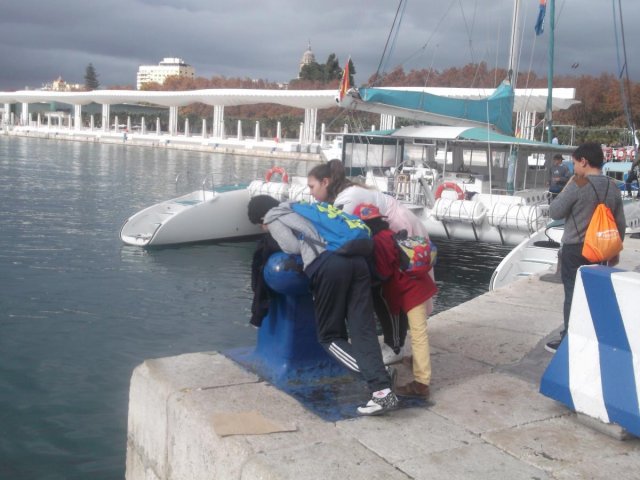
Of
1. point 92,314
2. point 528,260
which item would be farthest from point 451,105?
point 92,314

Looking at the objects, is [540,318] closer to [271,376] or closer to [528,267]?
[271,376]

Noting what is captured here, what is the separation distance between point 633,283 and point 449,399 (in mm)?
1358

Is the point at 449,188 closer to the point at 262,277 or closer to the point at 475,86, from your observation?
the point at 262,277

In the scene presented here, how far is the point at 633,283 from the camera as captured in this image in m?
3.91

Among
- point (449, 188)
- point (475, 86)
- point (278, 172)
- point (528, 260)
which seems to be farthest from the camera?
point (475, 86)

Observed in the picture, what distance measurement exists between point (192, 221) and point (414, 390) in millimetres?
12551

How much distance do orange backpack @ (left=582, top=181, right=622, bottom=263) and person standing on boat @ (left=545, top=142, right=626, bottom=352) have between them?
24cm

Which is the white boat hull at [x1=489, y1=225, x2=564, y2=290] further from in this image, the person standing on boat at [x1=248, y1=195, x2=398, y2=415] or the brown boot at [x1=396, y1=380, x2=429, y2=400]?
the person standing on boat at [x1=248, y1=195, x2=398, y2=415]

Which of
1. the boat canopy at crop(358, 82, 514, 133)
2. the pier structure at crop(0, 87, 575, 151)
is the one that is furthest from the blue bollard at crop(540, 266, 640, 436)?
the pier structure at crop(0, 87, 575, 151)

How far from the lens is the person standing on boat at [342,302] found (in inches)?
159

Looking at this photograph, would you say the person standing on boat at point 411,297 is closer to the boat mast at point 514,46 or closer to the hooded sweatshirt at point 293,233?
the hooded sweatshirt at point 293,233

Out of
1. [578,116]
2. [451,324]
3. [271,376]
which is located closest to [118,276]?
[451,324]

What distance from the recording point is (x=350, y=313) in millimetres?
4141

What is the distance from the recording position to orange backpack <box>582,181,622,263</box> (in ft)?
16.8
